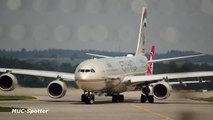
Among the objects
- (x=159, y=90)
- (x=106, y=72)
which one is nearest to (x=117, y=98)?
(x=106, y=72)

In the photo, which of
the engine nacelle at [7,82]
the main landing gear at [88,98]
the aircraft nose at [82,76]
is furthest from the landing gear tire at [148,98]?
the engine nacelle at [7,82]

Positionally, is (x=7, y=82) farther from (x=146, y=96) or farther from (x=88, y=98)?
(x=146, y=96)

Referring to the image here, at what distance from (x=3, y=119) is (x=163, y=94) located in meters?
23.3

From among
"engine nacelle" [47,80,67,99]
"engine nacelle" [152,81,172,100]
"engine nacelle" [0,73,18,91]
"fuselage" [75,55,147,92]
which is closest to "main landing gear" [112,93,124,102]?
"fuselage" [75,55,147,92]

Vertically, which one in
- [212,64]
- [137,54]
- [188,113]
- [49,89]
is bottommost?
[188,113]

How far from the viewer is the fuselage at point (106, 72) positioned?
1902 inches

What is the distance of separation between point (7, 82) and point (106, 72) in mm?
8655

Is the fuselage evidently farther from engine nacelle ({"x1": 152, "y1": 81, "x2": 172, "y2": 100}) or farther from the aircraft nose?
engine nacelle ({"x1": 152, "y1": 81, "x2": 172, "y2": 100})

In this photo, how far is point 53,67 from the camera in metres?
59.5

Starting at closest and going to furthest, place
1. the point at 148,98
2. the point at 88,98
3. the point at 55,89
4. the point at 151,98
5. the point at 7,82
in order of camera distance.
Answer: the point at 88,98 → the point at 55,89 → the point at 7,82 → the point at 151,98 → the point at 148,98

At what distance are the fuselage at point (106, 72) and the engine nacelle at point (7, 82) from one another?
20.9 ft

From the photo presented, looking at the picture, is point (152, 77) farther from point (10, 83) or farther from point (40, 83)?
point (40, 83)

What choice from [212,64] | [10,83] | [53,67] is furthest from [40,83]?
[212,64]

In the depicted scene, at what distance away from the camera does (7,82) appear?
52.5 meters
